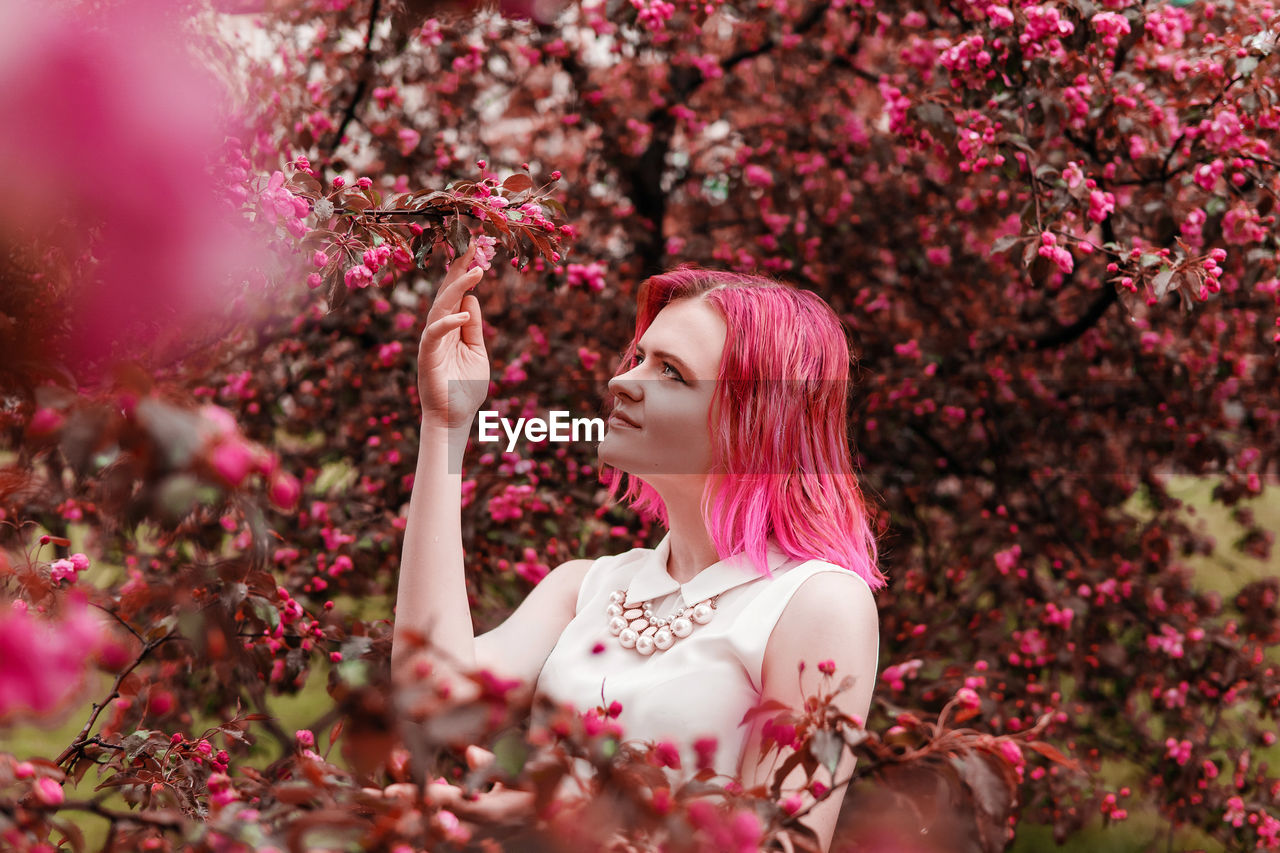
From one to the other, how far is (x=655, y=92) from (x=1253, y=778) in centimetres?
308

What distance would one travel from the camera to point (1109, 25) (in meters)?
2.13

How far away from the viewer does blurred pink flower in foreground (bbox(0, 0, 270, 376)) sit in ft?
2.58

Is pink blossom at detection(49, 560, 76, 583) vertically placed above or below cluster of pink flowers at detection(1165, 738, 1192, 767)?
above

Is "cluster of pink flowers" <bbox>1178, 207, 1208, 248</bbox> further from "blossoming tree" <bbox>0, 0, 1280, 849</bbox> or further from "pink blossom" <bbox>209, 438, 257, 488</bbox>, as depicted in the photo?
"pink blossom" <bbox>209, 438, 257, 488</bbox>

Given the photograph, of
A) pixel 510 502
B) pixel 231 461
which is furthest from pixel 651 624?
pixel 510 502

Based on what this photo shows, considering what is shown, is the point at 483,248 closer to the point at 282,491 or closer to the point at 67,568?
the point at 67,568

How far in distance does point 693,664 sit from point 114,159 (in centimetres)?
102

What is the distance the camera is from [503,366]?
3.30 meters

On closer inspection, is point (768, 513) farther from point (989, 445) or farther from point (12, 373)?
point (989, 445)

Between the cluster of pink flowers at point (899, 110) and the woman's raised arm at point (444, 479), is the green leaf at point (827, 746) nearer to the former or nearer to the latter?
the woman's raised arm at point (444, 479)

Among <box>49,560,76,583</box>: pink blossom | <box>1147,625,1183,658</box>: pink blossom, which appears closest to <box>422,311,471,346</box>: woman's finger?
<box>49,560,76,583</box>: pink blossom

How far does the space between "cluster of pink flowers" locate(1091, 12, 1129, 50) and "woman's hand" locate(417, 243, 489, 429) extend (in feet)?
4.68

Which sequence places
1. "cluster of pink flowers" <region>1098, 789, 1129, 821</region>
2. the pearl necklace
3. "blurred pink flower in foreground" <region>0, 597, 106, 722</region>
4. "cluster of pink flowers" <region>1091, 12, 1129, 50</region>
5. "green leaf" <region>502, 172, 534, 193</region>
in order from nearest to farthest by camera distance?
"blurred pink flower in foreground" <region>0, 597, 106, 722</region>, the pearl necklace, "green leaf" <region>502, 172, 534, 193</region>, "cluster of pink flowers" <region>1091, 12, 1129, 50</region>, "cluster of pink flowers" <region>1098, 789, 1129, 821</region>

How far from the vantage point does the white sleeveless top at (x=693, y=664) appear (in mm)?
1469
